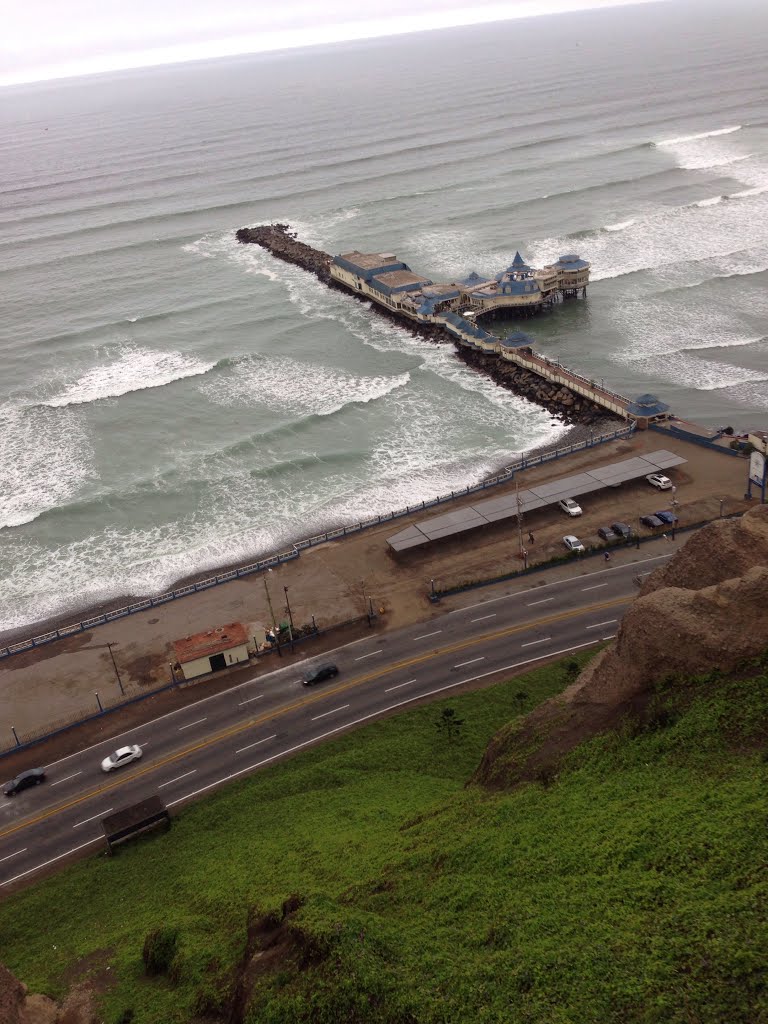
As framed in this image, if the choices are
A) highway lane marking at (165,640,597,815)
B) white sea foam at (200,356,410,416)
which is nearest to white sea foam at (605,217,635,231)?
white sea foam at (200,356,410,416)

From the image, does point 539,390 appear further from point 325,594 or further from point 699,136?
point 699,136

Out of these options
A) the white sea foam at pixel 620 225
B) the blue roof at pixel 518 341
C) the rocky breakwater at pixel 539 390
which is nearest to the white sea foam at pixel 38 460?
the rocky breakwater at pixel 539 390

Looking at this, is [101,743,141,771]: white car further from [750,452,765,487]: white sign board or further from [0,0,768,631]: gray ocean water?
[750,452,765,487]: white sign board

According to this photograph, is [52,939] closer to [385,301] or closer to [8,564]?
[8,564]

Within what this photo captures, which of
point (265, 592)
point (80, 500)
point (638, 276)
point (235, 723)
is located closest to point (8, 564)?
point (80, 500)

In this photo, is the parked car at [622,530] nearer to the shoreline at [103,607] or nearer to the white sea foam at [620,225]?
the shoreline at [103,607]

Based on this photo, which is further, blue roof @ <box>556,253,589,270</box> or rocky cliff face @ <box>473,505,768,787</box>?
blue roof @ <box>556,253,589,270</box>

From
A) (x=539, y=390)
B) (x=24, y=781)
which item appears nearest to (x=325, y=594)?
(x=24, y=781)
